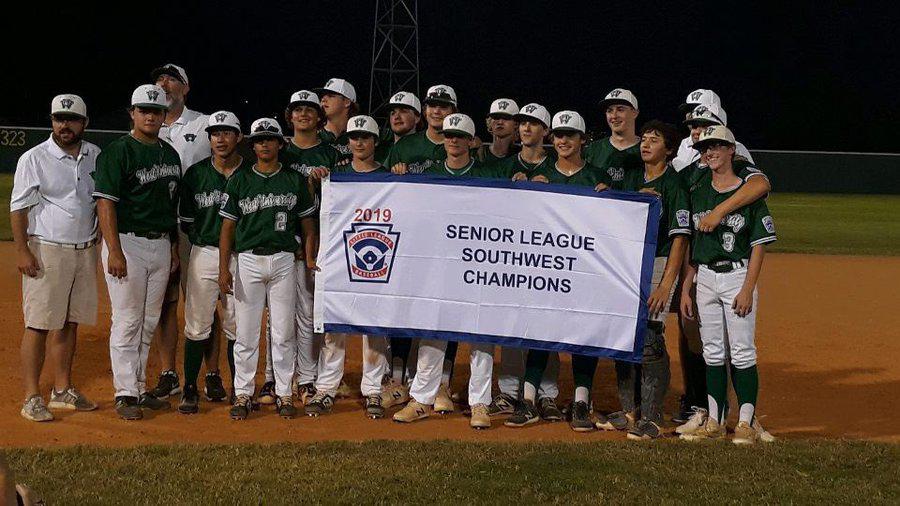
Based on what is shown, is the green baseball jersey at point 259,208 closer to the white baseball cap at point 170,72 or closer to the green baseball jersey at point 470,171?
the green baseball jersey at point 470,171

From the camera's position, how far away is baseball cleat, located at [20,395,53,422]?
267 inches

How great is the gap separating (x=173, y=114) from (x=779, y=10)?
38.9 metres

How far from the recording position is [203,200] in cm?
726

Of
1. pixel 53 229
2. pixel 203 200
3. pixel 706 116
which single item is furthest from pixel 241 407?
pixel 706 116

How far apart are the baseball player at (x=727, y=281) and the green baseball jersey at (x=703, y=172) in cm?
7

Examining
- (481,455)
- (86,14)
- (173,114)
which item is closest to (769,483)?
(481,455)

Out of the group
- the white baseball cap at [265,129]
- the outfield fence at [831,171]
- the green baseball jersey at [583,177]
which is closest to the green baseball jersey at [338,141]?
the white baseball cap at [265,129]

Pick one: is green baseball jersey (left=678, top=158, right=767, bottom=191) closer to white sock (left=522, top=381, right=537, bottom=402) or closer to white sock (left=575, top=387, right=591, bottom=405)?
white sock (left=575, top=387, right=591, bottom=405)

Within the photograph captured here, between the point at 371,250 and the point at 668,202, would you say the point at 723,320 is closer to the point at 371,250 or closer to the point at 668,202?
the point at 668,202

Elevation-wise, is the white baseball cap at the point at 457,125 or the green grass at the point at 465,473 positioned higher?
the white baseball cap at the point at 457,125

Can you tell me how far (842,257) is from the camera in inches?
651

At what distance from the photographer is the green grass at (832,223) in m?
18.1

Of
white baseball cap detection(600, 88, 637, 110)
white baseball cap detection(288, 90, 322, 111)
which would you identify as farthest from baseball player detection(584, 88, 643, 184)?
white baseball cap detection(288, 90, 322, 111)

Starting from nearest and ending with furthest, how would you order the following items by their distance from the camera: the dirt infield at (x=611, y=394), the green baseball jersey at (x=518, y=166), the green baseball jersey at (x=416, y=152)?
the dirt infield at (x=611, y=394) < the green baseball jersey at (x=518, y=166) < the green baseball jersey at (x=416, y=152)
